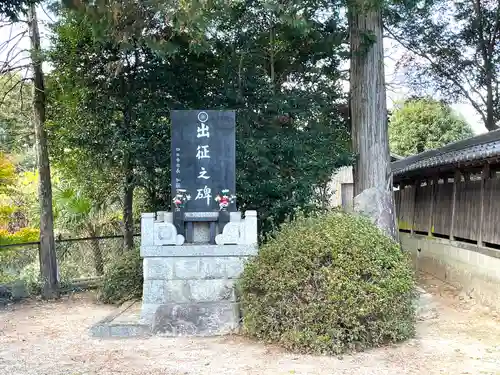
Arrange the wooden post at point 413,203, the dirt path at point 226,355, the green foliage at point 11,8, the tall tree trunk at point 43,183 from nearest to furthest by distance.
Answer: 1. the dirt path at point 226,355
2. the green foliage at point 11,8
3. the tall tree trunk at point 43,183
4. the wooden post at point 413,203

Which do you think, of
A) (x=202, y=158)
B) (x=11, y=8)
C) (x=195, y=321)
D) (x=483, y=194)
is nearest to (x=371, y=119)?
(x=483, y=194)

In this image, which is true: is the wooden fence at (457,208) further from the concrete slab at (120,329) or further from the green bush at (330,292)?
the concrete slab at (120,329)

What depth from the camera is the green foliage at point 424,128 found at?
2408 centimetres

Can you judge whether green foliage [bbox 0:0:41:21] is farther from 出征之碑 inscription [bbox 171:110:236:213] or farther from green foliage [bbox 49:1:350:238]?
green foliage [bbox 49:1:350:238]

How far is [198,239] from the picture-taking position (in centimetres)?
823

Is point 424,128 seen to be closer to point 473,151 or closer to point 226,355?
point 473,151

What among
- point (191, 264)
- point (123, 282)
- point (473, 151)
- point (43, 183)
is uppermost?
point (473, 151)

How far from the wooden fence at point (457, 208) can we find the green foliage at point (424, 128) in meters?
9.31

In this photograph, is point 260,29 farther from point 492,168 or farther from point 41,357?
point 41,357

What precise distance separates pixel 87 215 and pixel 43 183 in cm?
188

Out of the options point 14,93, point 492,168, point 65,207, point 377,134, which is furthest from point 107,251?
point 492,168

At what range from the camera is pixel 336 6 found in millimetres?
10438

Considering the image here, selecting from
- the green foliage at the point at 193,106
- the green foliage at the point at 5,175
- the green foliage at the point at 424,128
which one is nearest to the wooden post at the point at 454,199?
the green foliage at the point at 193,106

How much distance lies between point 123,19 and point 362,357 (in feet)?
19.9
